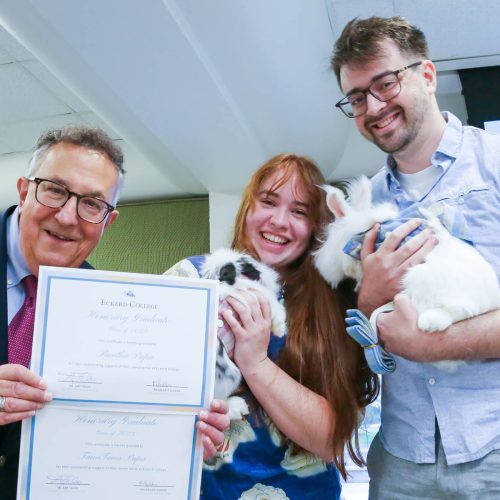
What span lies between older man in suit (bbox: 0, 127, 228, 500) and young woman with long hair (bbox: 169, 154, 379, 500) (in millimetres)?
249

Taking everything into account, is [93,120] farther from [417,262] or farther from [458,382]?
[458,382]

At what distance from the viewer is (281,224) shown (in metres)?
1.44

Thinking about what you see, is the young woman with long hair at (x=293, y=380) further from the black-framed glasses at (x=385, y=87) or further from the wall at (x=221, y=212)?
the wall at (x=221, y=212)

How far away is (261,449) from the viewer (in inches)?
47.6

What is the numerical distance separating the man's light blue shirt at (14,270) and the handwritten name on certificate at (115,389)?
0.27 m

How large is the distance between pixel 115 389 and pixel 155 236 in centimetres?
425

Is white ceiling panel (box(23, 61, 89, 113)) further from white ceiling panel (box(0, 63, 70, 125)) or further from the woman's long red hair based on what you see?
the woman's long red hair

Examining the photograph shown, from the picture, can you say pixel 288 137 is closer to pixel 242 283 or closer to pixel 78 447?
pixel 242 283

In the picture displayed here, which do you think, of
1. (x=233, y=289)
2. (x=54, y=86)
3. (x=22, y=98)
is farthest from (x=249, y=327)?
(x=22, y=98)

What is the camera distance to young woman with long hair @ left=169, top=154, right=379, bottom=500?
3.89 ft

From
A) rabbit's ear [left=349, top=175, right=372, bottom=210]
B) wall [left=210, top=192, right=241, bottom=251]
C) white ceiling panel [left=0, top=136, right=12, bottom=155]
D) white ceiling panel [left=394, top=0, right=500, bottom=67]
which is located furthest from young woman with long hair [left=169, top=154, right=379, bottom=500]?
white ceiling panel [left=0, top=136, right=12, bottom=155]

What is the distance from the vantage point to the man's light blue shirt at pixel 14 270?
121cm

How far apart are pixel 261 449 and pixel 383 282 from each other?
18.1 inches

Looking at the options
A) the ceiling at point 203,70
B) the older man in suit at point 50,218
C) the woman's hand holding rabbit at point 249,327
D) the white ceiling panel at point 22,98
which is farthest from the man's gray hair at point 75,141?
the white ceiling panel at point 22,98
